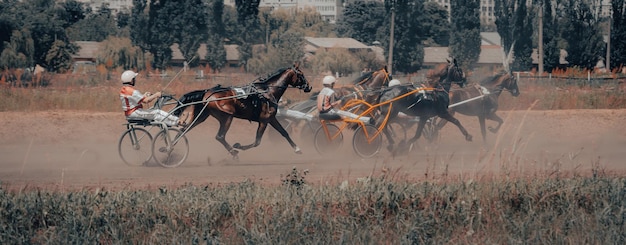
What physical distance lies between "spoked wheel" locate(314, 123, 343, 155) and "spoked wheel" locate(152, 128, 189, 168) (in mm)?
3072

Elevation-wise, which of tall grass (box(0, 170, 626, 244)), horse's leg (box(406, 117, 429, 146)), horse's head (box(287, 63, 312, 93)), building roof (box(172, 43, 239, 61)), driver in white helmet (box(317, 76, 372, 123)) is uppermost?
horse's head (box(287, 63, 312, 93))

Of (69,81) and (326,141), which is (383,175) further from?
(69,81)

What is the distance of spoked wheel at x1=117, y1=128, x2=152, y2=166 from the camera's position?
1609cm

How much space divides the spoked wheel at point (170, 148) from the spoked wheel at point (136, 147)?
14cm

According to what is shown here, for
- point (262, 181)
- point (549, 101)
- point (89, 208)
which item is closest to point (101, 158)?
point (262, 181)

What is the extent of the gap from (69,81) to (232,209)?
24.9 m

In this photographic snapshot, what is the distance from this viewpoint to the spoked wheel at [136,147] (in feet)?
52.8

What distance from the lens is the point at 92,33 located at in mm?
84938

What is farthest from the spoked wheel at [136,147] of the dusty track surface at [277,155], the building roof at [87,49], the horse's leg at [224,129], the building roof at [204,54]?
the building roof at [87,49]

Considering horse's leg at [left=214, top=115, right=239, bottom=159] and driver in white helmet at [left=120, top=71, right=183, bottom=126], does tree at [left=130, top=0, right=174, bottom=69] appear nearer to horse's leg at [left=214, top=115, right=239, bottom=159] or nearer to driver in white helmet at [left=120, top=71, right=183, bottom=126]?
horse's leg at [left=214, top=115, right=239, bottom=159]

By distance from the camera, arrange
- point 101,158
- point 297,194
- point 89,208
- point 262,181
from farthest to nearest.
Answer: point 101,158
point 262,181
point 297,194
point 89,208

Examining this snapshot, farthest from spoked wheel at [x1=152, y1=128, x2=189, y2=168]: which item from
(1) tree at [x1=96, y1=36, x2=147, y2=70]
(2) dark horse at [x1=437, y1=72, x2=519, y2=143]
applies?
(1) tree at [x1=96, y1=36, x2=147, y2=70]

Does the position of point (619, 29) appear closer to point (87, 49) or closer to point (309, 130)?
point (87, 49)

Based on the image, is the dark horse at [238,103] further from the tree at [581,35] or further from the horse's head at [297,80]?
the tree at [581,35]
